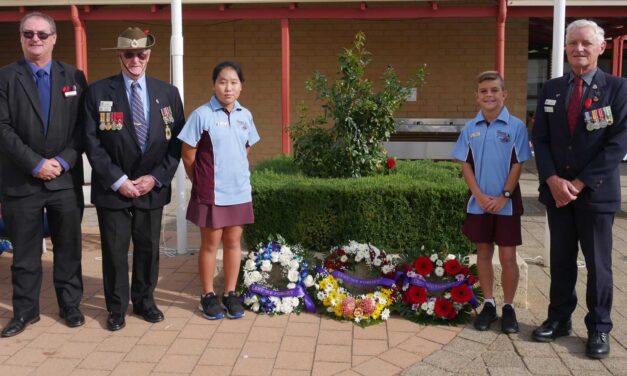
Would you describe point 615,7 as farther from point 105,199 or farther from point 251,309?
point 105,199

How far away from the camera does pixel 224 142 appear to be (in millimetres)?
3863

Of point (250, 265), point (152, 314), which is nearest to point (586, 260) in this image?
point (250, 265)

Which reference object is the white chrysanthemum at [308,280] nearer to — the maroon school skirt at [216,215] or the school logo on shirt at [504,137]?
the maroon school skirt at [216,215]

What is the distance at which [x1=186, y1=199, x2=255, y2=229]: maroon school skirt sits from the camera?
12.8 feet

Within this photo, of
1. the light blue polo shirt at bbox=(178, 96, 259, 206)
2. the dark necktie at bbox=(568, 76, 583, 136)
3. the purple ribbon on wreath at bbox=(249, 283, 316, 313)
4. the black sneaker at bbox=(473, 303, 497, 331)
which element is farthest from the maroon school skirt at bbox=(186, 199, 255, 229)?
the dark necktie at bbox=(568, 76, 583, 136)

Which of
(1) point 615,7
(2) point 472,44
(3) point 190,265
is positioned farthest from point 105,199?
(2) point 472,44

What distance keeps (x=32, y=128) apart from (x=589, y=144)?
131 inches

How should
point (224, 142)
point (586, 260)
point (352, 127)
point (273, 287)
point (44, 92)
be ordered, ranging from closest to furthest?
1. point (586, 260)
2. point (44, 92)
3. point (224, 142)
4. point (273, 287)
5. point (352, 127)

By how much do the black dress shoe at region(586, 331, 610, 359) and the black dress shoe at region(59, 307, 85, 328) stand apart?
Result: 3151mm

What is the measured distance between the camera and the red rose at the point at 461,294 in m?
4.02

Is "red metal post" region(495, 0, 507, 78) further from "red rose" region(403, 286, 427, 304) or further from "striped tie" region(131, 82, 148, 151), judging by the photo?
"striped tie" region(131, 82, 148, 151)

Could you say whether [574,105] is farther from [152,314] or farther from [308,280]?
[152,314]

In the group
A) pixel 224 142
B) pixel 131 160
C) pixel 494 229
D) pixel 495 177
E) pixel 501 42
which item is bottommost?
pixel 494 229

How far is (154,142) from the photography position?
3.83 metres
